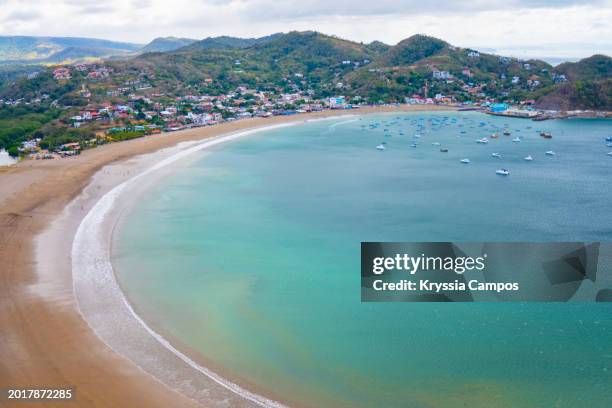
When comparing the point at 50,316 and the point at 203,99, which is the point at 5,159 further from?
the point at 203,99

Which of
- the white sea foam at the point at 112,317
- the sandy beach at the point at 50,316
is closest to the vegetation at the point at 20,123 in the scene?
the sandy beach at the point at 50,316

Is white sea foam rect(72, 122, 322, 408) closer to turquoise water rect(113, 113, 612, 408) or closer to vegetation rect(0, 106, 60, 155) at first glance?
turquoise water rect(113, 113, 612, 408)

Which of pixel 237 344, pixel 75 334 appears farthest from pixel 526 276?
pixel 75 334

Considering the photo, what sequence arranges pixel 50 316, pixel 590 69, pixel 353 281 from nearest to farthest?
1. pixel 50 316
2. pixel 353 281
3. pixel 590 69

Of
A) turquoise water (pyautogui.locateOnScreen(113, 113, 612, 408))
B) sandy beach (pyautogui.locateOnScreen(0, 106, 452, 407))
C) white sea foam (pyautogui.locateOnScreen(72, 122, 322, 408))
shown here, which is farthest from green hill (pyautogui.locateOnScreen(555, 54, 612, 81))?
white sea foam (pyautogui.locateOnScreen(72, 122, 322, 408))

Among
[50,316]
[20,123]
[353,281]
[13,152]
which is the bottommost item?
[353,281]

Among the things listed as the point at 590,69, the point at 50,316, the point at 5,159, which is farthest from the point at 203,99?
the point at 590,69

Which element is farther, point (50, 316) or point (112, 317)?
point (112, 317)
